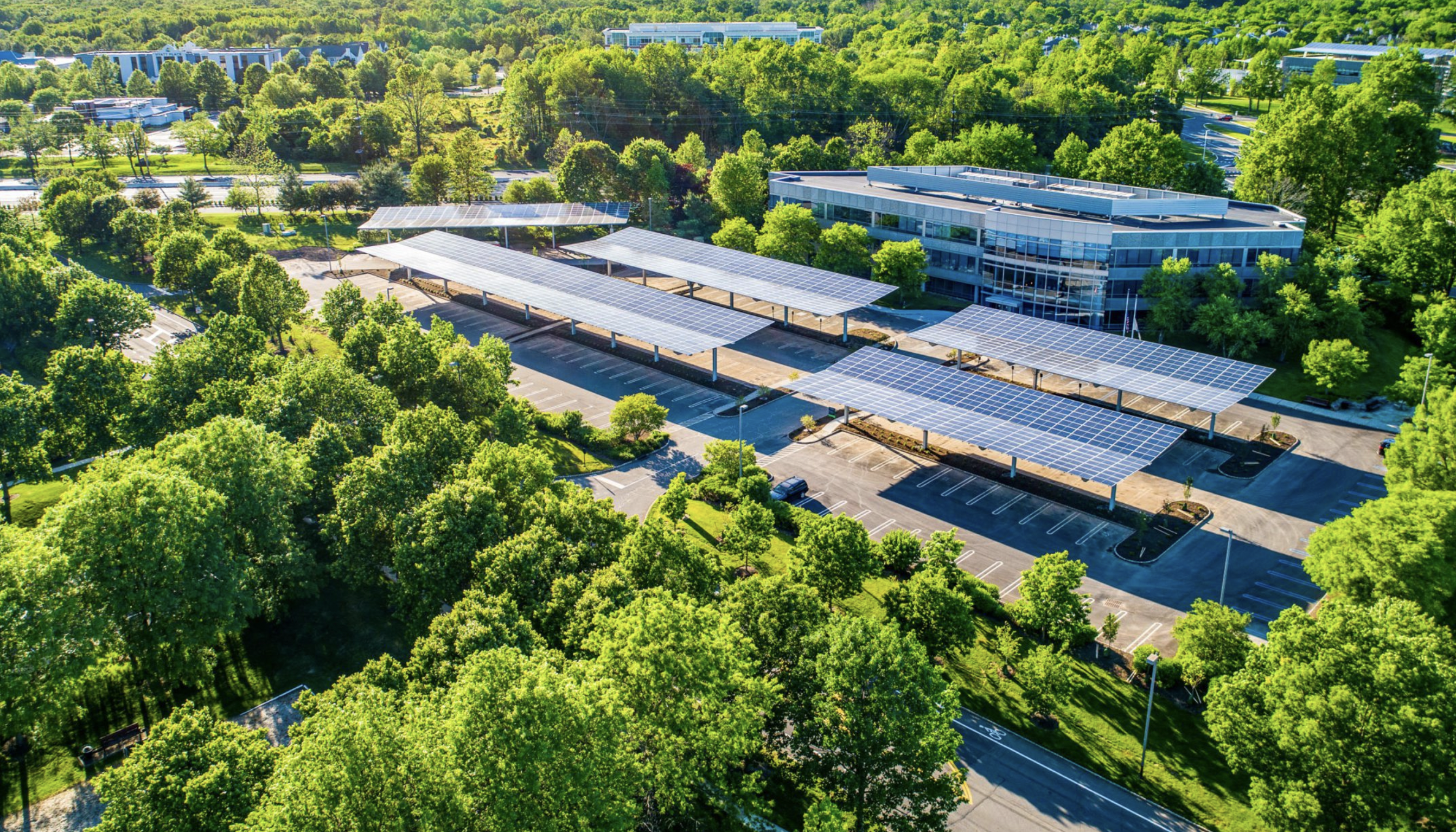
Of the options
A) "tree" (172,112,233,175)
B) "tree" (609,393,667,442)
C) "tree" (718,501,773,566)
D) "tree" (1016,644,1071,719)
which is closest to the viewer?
→ "tree" (1016,644,1071,719)

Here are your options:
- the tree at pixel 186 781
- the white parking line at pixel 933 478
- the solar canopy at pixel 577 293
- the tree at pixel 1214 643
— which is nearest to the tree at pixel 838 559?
the tree at pixel 1214 643

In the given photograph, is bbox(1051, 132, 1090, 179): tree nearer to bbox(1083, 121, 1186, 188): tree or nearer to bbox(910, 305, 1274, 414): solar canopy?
bbox(1083, 121, 1186, 188): tree

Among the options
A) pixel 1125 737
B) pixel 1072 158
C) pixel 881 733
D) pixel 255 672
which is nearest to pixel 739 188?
pixel 1072 158

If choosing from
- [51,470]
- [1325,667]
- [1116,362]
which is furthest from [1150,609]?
[51,470]

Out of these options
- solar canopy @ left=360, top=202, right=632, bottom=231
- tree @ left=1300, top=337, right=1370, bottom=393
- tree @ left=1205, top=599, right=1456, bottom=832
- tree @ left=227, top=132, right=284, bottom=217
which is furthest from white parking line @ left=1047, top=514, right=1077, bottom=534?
tree @ left=227, top=132, right=284, bottom=217

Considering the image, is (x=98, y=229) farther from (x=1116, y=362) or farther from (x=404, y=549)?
(x=1116, y=362)

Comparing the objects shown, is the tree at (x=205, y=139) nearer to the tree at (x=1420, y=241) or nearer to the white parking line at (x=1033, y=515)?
the white parking line at (x=1033, y=515)

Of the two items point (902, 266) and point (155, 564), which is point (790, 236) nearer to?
point (902, 266)
